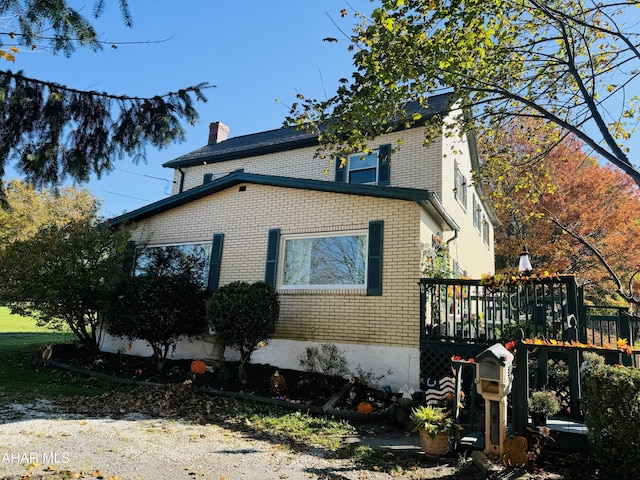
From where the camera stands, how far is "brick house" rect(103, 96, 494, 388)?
8.42 m

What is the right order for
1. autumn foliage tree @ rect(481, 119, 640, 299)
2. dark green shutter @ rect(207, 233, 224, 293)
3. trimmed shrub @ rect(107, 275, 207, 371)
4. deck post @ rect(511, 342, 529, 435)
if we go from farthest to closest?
autumn foliage tree @ rect(481, 119, 640, 299) → dark green shutter @ rect(207, 233, 224, 293) → trimmed shrub @ rect(107, 275, 207, 371) → deck post @ rect(511, 342, 529, 435)

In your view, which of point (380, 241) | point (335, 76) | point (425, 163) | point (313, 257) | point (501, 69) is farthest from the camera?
point (425, 163)

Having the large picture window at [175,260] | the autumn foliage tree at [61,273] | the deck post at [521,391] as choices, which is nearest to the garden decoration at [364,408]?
the deck post at [521,391]

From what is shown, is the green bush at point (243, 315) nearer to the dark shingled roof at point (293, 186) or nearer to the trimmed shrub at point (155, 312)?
the trimmed shrub at point (155, 312)

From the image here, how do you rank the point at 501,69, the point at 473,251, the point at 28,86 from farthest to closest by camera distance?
1. the point at 473,251
2. the point at 501,69
3. the point at 28,86

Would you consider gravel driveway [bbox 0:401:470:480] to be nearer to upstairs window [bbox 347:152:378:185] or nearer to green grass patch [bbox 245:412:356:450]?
green grass patch [bbox 245:412:356:450]

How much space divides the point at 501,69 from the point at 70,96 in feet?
24.3

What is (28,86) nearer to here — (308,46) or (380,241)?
(308,46)

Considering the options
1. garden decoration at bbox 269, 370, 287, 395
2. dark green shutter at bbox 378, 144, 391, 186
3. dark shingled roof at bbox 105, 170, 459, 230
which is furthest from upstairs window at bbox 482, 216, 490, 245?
garden decoration at bbox 269, 370, 287, 395

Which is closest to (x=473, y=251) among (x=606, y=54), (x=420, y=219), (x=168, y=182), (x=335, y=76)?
(x=420, y=219)

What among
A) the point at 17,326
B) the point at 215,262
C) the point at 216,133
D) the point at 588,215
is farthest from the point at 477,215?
the point at 17,326

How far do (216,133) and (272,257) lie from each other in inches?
417

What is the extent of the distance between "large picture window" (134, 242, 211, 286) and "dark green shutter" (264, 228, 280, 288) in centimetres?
195

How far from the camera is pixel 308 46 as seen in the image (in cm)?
809
